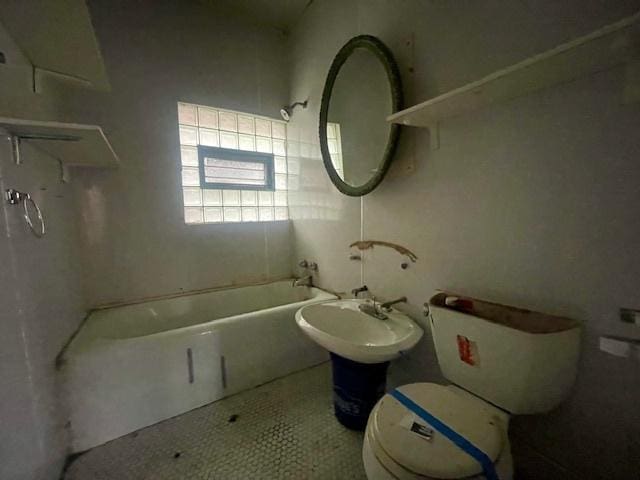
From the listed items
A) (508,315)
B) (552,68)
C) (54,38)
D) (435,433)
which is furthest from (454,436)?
(54,38)

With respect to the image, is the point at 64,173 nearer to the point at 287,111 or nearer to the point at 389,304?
the point at 287,111

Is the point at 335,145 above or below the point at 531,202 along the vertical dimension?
above

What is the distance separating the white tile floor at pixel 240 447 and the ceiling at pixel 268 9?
9.23 feet

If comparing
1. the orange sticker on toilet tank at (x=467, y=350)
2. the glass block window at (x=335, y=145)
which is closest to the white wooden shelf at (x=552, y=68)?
the glass block window at (x=335, y=145)

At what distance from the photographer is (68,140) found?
3.62 feet

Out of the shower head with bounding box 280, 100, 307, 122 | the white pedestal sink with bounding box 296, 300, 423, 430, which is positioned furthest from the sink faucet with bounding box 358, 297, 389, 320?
the shower head with bounding box 280, 100, 307, 122

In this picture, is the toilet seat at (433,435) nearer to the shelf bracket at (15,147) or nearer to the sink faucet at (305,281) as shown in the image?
the sink faucet at (305,281)

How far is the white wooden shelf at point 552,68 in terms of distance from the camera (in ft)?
2.04

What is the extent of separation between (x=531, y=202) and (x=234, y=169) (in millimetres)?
2098

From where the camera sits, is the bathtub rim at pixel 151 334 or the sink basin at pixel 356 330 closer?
the sink basin at pixel 356 330

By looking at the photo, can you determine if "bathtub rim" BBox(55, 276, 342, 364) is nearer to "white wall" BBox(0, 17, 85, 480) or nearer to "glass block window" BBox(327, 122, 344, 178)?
"white wall" BBox(0, 17, 85, 480)

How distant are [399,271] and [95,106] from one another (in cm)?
224

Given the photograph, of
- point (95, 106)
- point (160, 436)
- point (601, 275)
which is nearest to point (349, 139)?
point (601, 275)

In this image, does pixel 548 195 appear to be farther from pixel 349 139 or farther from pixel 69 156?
pixel 69 156
